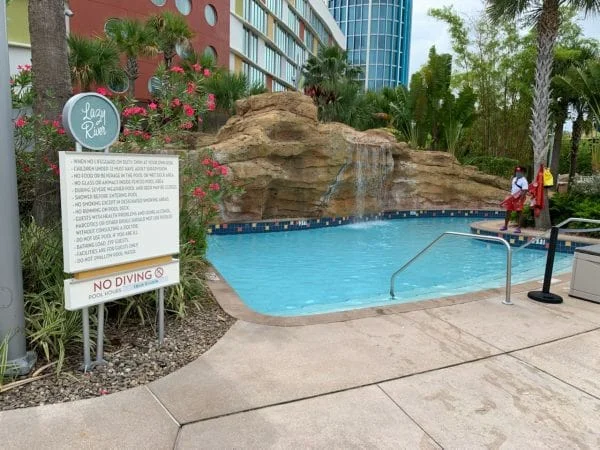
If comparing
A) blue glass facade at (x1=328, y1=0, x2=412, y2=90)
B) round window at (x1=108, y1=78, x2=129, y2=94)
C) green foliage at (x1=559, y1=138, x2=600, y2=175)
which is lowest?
green foliage at (x1=559, y1=138, x2=600, y2=175)

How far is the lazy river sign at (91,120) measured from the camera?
301 centimetres

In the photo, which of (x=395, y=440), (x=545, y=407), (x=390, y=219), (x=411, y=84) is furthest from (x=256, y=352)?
(x=411, y=84)

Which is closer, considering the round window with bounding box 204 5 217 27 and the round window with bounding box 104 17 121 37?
the round window with bounding box 104 17 121 37

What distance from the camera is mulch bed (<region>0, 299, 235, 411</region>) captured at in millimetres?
2875

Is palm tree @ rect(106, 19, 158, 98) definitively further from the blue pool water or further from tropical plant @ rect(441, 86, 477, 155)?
tropical plant @ rect(441, 86, 477, 155)

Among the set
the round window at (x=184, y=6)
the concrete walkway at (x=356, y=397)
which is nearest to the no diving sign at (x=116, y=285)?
the concrete walkway at (x=356, y=397)

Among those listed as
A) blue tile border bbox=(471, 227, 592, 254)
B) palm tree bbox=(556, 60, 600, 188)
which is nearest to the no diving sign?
blue tile border bbox=(471, 227, 592, 254)

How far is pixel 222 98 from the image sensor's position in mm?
21828

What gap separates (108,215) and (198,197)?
108 inches

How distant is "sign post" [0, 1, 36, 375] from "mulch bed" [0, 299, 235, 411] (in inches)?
9.9

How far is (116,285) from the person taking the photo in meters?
3.25

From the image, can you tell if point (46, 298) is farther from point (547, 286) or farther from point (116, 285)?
point (547, 286)

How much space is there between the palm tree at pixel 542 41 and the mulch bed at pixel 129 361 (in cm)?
1028

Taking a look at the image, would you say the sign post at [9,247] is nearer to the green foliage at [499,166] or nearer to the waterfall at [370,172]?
the waterfall at [370,172]
